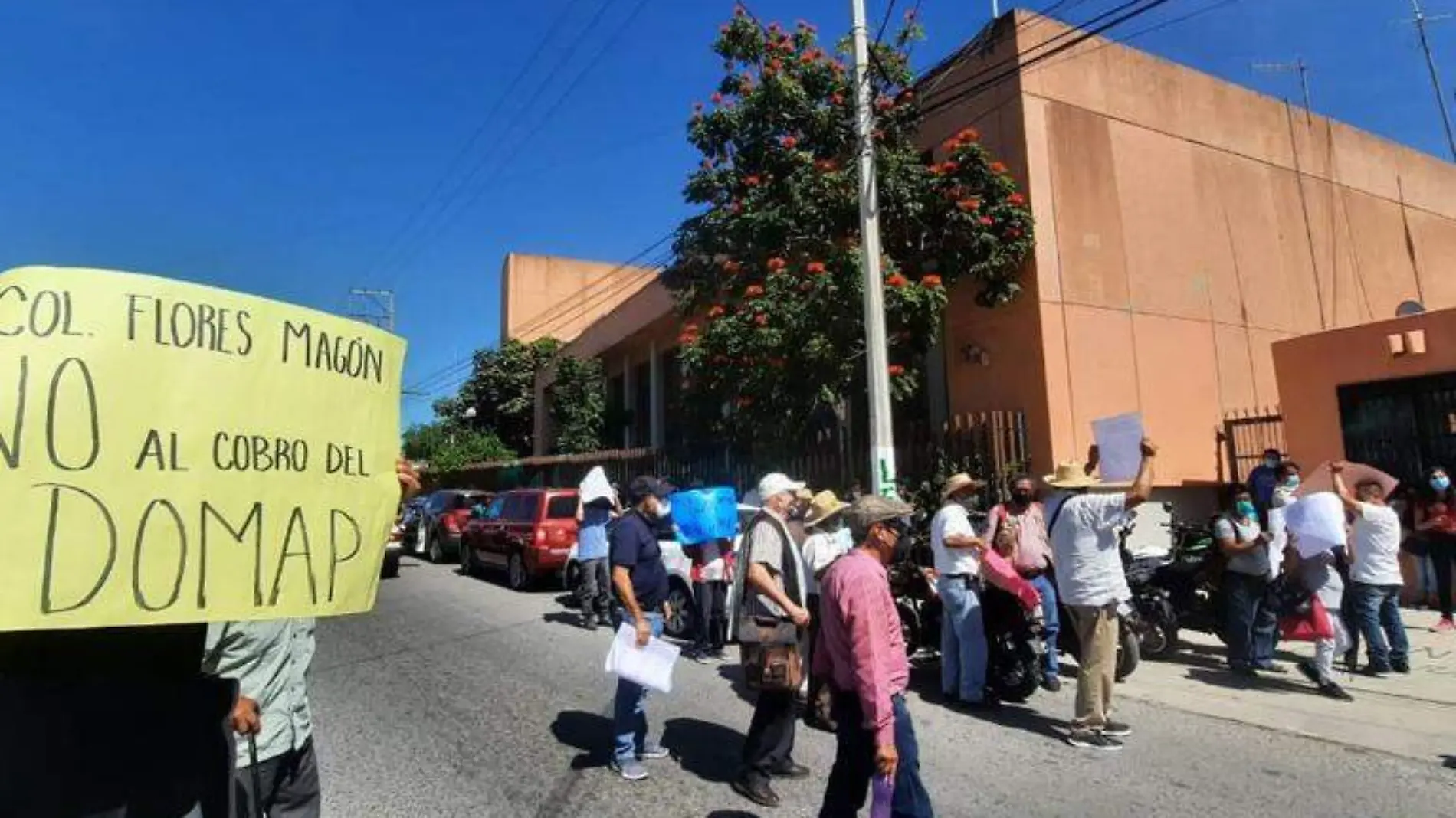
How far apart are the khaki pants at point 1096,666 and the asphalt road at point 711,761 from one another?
27 centimetres

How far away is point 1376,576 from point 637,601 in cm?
659

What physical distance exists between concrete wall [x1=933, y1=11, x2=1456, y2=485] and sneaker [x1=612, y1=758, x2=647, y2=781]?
8416 millimetres

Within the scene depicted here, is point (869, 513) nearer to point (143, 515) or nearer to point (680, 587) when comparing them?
point (143, 515)

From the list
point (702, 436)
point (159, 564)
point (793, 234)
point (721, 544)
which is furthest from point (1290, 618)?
point (702, 436)

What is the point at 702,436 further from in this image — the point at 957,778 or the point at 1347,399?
the point at 957,778

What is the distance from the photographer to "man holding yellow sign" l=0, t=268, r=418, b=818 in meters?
1.88

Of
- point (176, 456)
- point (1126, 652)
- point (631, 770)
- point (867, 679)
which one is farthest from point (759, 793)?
point (1126, 652)

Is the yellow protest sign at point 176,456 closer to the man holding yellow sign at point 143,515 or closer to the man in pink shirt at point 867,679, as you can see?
the man holding yellow sign at point 143,515

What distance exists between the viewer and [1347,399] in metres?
12.3

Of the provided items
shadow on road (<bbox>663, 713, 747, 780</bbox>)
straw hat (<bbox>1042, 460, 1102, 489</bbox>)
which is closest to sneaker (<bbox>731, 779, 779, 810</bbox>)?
shadow on road (<bbox>663, 713, 747, 780</bbox>)

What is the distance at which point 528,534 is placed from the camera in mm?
15023

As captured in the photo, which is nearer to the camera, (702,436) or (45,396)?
(45,396)

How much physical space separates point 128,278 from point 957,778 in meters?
5.05

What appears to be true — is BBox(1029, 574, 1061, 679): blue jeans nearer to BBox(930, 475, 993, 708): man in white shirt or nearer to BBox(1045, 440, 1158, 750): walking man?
BBox(930, 475, 993, 708): man in white shirt
